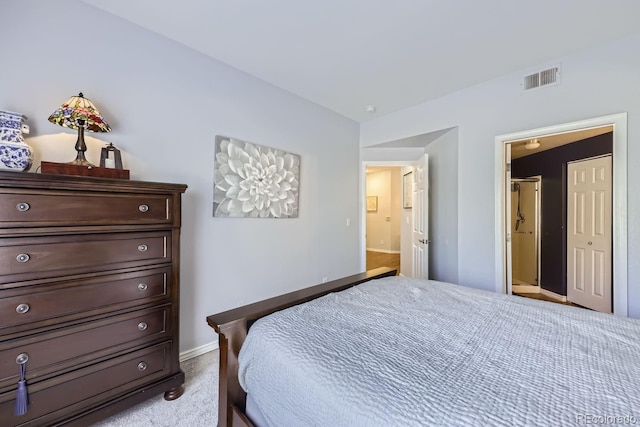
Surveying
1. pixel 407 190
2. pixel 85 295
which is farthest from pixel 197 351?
pixel 407 190

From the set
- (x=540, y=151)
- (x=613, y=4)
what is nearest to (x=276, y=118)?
(x=613, y=4)

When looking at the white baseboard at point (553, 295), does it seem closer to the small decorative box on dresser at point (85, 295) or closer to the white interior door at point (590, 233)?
the white interior door at point (590, 233)

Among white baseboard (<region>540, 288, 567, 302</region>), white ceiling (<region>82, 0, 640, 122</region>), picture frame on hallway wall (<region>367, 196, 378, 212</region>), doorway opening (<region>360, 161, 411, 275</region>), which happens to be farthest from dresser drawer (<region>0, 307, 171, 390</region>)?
picture frame on hallway wall (<region>367, 196, 378, 212</region>)

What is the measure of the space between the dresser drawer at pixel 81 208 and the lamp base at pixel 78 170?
18 cm

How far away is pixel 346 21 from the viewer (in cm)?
194

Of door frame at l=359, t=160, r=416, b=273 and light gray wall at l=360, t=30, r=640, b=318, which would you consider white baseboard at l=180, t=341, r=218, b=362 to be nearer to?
door frame at l=359, t=160, r=416, b=273

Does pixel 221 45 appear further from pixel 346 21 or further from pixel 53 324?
pixel 53 324

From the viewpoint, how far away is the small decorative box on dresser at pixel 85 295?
123cm

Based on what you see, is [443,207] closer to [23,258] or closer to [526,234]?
[526,234]

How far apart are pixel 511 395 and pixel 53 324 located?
1927 millimetres

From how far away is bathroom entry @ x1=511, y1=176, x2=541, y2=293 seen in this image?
430 cm

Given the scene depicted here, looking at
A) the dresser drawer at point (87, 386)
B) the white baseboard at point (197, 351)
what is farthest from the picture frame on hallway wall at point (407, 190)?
the dresser drawer at point (87, 386)

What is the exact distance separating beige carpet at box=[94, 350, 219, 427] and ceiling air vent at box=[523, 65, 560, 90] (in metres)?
3.68

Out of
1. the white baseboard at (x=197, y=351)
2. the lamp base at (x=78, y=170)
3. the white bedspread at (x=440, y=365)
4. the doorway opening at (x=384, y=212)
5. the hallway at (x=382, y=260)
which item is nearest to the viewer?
the white bedspread at (x=440, y=365)
